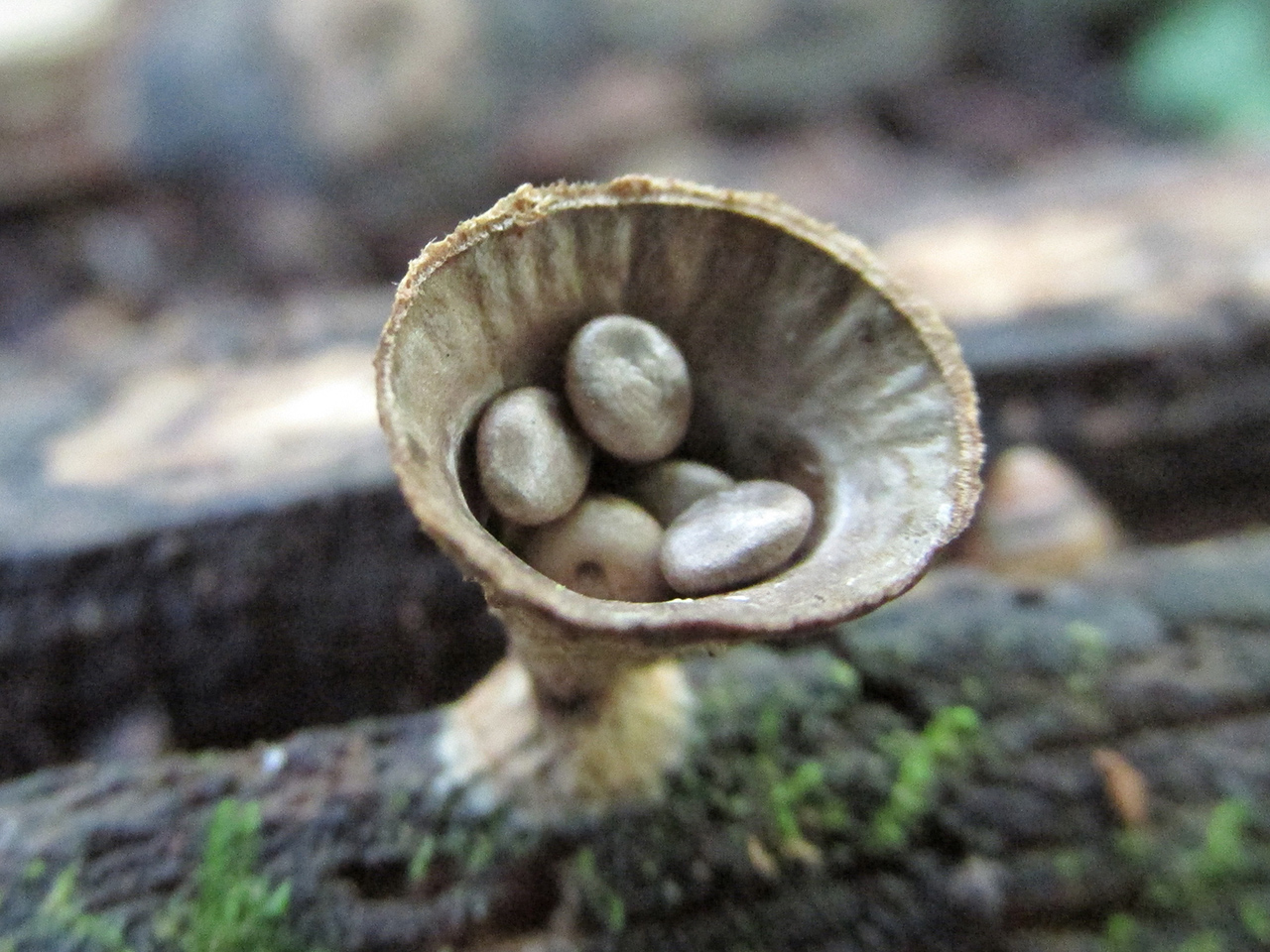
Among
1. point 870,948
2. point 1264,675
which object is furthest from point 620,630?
point 1264,675

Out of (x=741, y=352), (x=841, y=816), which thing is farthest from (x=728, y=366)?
(x=841, y=816)

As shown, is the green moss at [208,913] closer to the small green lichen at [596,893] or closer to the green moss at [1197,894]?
the small green lichen at [596,893]

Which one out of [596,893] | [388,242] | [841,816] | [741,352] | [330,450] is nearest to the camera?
[741,352]

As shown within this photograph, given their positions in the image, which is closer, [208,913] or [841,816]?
[208,913]

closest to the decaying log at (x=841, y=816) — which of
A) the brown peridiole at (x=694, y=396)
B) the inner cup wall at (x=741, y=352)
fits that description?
the brown peridiole at (x=694, y=396)

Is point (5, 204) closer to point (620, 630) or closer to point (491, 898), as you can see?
point (491, 898)

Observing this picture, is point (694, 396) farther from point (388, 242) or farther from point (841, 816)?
point (388, 242)

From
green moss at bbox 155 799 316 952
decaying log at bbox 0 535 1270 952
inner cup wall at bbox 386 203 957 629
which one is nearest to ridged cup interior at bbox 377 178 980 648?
inner cup wall at bbox 386 203 957 629
